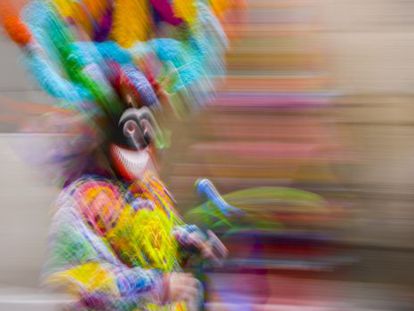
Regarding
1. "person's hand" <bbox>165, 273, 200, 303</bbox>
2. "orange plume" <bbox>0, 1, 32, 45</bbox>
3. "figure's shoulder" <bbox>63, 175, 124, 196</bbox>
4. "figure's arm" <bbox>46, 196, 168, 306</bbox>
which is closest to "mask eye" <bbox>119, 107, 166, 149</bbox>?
"figure's shoulder" <bbox>63, 175, 124, 196</bbox>

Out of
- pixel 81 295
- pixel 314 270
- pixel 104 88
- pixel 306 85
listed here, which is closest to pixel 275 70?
pixel 306 85

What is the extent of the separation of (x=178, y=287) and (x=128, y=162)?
356 millimetres

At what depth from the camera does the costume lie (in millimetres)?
2252

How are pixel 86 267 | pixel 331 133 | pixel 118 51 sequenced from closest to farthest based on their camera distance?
1. pixel 86 267
2. pixel 118 51
3. pixel 331 133

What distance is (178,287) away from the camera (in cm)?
234

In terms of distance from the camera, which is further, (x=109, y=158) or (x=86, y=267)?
(x=109, y=158)

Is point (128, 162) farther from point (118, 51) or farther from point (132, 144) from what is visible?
point (118, 51)

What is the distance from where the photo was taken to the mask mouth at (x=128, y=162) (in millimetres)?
2377

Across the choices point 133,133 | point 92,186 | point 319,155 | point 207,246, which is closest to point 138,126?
point 133,133

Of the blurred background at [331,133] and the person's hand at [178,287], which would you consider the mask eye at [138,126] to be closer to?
the person's hand at [178,287]

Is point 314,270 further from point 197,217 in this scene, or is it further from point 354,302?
point 197,217

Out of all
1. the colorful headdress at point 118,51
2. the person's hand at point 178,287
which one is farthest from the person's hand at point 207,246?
the colorful headdress at point 118,51

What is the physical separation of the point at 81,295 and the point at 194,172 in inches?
74.4

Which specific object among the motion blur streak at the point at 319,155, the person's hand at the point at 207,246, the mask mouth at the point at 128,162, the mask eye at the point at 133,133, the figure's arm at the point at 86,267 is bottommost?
the motion blur streak at the point at 319,155
